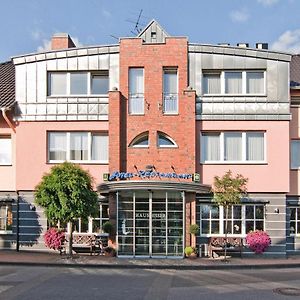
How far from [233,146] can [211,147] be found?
3.16 ft

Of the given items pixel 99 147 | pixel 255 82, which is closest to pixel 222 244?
pixel 99 147

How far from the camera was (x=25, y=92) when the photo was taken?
22547mm

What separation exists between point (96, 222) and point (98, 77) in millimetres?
6476

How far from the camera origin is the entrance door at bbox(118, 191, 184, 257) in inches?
807

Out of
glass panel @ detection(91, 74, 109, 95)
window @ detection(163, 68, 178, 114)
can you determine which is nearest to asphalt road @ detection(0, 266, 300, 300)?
window @ detection(163, 68, 178, 114)

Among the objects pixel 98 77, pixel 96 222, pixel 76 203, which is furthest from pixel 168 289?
pixel 98 77

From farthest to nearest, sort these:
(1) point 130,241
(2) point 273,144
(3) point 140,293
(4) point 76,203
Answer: (2) point 273,144, (1) point 130,241, (4) point 76,203, (3) point 140,293

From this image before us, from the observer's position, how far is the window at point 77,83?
74.1 feet

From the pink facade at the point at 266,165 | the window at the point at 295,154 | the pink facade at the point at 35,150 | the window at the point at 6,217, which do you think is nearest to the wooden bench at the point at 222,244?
the pink facade at the point at 266,165

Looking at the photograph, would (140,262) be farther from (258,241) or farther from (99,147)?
(99,147)

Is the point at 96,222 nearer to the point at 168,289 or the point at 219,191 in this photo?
the point at 219,191

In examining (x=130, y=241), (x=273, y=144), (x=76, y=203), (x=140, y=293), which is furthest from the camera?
(x=273, y=144)

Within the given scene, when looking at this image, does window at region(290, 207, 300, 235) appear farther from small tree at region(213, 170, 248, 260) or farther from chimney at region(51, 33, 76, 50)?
chimney at region(51, 33, 76, 50)

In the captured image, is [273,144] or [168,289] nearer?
[168,289]
